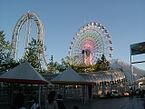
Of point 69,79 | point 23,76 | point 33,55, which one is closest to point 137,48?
point 69,79

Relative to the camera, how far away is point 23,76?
74.6ft

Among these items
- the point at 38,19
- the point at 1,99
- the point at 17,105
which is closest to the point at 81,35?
the point at 38,19

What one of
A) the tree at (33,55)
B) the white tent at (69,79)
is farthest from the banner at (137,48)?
the tree at (33,55)

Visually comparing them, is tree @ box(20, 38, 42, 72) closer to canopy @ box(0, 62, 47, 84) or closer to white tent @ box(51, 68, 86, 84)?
white tent @ box(51, 68, 86, 84)

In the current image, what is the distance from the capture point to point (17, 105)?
12.9m

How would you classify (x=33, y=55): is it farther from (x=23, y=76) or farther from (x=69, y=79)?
(x=23, y=76)

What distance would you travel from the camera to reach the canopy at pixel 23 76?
2222cm

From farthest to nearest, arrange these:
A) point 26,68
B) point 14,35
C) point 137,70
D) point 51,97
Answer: point 137,70, point 14,35, point 26,68, point 51,97

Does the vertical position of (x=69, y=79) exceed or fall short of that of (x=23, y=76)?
it falls short

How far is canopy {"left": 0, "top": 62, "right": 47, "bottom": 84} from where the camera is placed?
2222 cm

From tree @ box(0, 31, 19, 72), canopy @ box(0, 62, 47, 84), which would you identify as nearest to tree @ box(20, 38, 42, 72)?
tree @ box(0, 31, 19, 72)

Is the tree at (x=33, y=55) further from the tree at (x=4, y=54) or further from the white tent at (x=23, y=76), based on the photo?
the white tent at (x=23, y=76)

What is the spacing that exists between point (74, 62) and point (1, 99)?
3031 cm

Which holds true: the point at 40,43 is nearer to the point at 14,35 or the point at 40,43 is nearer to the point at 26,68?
the point at 14,35
